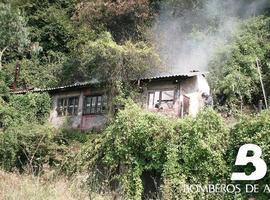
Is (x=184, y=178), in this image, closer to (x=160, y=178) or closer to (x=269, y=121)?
(x=160, y=178)

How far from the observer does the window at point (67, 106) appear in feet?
87.0

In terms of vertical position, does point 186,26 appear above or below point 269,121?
above

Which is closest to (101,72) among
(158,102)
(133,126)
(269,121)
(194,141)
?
(158,102)

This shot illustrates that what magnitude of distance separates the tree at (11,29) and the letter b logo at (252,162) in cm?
2087

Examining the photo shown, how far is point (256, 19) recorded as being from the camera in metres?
30.5

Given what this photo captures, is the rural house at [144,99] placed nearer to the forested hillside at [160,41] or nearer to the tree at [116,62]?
the tree at [116,62]

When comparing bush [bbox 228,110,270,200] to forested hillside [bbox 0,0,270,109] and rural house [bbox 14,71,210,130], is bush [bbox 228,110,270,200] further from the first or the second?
forested hillside [bbox 0,0,270,109]

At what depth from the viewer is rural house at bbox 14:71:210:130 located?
24.0 m

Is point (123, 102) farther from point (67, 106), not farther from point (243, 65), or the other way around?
point (243, 65)

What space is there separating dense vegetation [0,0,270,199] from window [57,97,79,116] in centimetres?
67

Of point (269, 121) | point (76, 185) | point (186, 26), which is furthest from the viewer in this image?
point (186, 26)

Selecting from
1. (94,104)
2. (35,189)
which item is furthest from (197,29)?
(35,189)

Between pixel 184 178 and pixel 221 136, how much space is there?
1804mm

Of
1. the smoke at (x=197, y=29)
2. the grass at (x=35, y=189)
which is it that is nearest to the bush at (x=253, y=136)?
the grass at (x=35, y=189)
